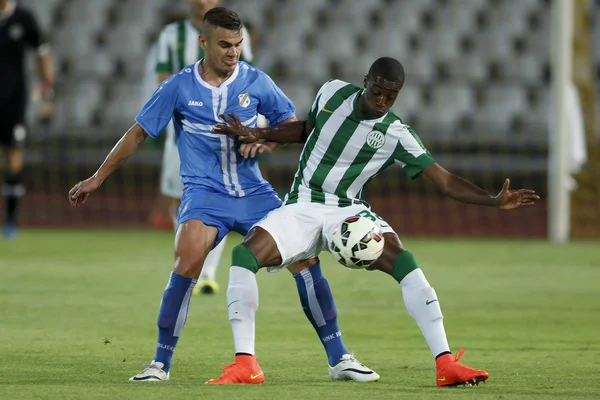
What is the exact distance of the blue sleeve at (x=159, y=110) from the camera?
544 centimetres

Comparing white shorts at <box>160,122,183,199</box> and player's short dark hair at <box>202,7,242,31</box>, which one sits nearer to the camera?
player's short dark hair at <box>202,7,242,31</box>

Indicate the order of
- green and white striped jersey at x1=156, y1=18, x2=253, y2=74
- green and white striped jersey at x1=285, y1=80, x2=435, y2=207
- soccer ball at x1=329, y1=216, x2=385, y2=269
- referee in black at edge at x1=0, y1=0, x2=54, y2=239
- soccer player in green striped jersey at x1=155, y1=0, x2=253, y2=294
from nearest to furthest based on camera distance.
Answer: soccer ball at x1=329, y1=216, x2=385, y2=269, green and white striped jersey at x1=285, y1=80, x2=435, y2=207, soccer player in green striped jersey at x1=155, y1=0, x2=253, y2=294, green and white striped jersey at x1=156, y1=18, x2=253, y2=74, referee in black at edge at x1=0, y1=0, x2=54, y2=239

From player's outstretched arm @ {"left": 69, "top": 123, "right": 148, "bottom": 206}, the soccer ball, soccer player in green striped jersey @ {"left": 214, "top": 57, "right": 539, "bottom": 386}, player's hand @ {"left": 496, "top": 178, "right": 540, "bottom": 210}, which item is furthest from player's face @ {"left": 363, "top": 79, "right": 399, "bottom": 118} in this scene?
player's outstretched arm @ {"left": 69, "top": 123, "right": 148, "bottom": 206}

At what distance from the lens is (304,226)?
5.30 metres

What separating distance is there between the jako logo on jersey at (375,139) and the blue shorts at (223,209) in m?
0.53

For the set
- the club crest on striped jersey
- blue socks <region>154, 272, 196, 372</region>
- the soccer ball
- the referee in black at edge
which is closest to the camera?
the soccer ball

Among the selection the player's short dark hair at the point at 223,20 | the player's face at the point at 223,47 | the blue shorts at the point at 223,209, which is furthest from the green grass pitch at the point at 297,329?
the player's short dark hair at the point at 223,20

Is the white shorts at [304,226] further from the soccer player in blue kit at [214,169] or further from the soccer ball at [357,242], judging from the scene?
the soccer player in blue kit at [214,169]

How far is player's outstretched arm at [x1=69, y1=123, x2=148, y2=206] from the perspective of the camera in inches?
208

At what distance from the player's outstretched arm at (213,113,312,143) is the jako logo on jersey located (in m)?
0.32

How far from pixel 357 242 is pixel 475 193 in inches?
22.1

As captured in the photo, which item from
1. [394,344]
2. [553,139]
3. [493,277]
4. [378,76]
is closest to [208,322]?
[394,344]

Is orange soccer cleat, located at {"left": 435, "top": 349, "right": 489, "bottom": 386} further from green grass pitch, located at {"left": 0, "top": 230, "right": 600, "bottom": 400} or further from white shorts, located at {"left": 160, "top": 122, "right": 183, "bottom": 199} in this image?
white shorts, located at {"left": 160, "top": 122, "right": 183, "bottom": 199}

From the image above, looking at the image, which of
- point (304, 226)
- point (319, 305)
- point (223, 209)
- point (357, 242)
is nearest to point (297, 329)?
point (319, 305)
